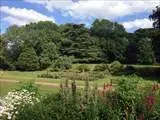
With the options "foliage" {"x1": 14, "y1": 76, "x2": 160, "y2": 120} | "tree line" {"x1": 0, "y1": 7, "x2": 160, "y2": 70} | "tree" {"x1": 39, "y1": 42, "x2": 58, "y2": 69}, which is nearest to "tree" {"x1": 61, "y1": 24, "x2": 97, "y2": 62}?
"tree line" {"x1": 0, "y1": 7, "x2": 160, "y2": 70}

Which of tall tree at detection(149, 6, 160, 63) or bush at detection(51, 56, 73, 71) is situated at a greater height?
tall tree at detection(149, 6, 160, 63)

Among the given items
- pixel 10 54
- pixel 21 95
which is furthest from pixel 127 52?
pixel 21 95

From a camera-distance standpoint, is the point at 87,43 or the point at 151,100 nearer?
the point at 151,100

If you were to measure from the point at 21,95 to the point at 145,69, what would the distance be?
50.5 m

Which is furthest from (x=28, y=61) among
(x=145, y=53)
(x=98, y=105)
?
(x=98, y=105)

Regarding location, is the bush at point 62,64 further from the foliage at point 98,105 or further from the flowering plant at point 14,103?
the foliage at point 98,105

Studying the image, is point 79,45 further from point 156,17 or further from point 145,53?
point 156,17

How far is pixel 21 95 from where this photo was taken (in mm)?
12297

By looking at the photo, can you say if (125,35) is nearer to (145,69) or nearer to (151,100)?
(145,69)

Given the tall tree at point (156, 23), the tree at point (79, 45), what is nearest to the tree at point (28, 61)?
the tree at point (79, 45)

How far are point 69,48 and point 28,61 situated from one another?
12166mm

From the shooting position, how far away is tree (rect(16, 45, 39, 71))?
66500 millimetres

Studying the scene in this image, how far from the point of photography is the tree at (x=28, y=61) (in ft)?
218

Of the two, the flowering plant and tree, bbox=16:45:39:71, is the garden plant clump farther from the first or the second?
tree, bbox=16:45:39:71
